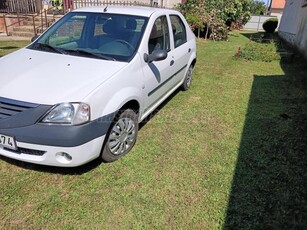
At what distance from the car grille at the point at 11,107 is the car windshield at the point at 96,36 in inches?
44.2

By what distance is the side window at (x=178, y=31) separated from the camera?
4.61 meters

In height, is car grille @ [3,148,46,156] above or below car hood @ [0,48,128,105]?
below

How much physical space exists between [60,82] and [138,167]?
4.46ft

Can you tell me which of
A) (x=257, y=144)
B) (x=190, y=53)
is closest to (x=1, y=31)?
(x=190, y=53)

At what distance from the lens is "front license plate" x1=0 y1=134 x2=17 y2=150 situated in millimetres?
2600

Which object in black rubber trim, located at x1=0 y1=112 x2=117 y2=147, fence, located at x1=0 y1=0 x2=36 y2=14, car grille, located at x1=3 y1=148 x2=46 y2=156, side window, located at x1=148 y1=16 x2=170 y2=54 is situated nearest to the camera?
black rubber trim, located at x1=0 y1=112 x2=117 y2=147

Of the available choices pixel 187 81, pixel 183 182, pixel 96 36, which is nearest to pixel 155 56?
pixel 96 36

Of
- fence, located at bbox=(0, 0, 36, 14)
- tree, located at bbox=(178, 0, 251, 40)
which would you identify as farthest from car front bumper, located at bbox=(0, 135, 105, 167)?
tree, located at bbox=(178, 0, 251, 40)

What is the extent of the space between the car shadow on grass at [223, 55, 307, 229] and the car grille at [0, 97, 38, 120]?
224 cm

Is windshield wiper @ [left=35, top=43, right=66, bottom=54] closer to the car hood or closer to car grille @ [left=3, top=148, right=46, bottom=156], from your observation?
the car hood

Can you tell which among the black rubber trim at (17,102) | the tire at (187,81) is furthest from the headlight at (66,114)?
the tire at (187,81)

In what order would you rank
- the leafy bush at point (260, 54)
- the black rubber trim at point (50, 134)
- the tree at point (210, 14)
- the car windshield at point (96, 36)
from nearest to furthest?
the black rubber trim at point (50, 134) → the car windshield at point (96, 36) → the leafy bush at point (260, 54) → the tree at point (210, 14)

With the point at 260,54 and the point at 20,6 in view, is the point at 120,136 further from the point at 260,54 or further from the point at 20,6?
the point at 20,6

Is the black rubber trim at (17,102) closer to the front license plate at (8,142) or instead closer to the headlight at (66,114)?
the headlight at (66,114)
